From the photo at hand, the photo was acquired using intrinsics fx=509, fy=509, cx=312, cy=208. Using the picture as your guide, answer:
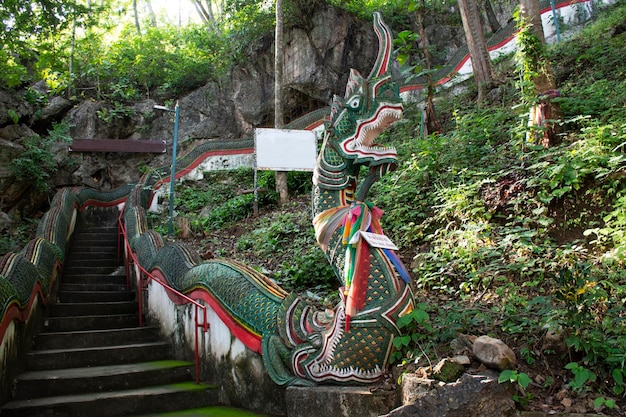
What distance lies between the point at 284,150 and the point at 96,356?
317 inches

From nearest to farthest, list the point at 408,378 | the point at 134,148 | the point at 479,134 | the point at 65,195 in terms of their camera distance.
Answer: the point at 408,378 → the point at 479,134 → the point at 65,195 → the point at 134,148

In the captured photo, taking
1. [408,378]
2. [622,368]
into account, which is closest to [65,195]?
[408,378]

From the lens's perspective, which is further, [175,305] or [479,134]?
[479,134]

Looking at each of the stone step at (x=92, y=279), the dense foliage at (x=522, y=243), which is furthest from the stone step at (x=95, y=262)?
the dense foliage at (x=522, y=243)

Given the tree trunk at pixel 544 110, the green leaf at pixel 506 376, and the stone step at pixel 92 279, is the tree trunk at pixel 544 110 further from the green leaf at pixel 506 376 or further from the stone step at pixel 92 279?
the stone step at pixel 92 279

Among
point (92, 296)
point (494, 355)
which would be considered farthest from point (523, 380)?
point (92, 296)

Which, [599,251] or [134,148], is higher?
[134,148]

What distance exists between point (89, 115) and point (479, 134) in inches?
680

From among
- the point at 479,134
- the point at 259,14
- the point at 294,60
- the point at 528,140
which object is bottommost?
the point at 528,140

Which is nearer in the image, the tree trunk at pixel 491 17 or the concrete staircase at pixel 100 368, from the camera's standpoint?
the concrete staircase at pixel 100 368

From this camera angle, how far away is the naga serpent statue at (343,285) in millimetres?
3619

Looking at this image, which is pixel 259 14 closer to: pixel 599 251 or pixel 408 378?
pixel 599 251

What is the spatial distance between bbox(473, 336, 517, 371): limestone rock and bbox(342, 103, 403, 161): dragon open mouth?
1612 millimetres

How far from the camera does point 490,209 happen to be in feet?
20.8
